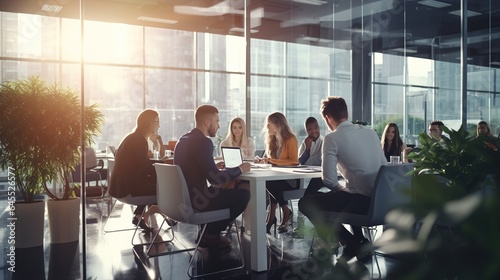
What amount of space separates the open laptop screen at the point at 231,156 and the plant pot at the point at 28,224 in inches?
72.7

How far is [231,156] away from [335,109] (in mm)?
1568

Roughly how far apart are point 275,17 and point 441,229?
10393 mm

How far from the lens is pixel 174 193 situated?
3.64 meters

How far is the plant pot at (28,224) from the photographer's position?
14.6 ft

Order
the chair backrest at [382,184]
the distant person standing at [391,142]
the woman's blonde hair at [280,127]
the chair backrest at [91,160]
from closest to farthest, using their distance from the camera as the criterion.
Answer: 1. the chair backrest at [382,184]
2. the woman's blonde hair at [280,127]
3. the distant person standing at [391,142]
4. the chair backrest at [91,160]

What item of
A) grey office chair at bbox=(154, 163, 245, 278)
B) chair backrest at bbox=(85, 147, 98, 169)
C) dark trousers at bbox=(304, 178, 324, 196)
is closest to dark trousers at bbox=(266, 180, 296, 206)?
dark trousers at bbox=(304, 178, 324, 196)

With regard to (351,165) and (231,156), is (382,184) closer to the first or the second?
(351,165)

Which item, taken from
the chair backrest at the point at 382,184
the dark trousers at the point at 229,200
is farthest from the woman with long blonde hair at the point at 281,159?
the chair backrest at the point at 382,184

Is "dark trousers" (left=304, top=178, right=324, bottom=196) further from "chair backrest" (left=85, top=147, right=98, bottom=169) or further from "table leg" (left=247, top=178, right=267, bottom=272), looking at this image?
"chair backrest" (left=85, top=147, right=98, bottom=169)

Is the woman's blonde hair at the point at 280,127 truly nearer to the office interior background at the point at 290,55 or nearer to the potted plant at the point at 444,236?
the office interior background at the point at 290,55

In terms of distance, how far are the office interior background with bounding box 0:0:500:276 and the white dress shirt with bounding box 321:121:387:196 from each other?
13.7 feet

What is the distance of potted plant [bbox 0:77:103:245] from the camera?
4.34 meters

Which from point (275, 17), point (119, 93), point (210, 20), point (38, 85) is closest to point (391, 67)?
point (275, 17)

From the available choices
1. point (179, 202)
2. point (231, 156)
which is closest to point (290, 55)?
point (231, 156)
